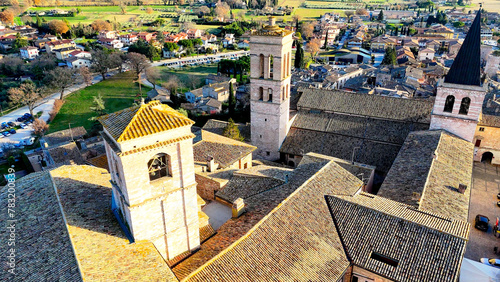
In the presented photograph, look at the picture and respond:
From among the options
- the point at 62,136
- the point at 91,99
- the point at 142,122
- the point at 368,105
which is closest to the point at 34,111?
the point at 91,99

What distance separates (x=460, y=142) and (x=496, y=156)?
26.3 ft

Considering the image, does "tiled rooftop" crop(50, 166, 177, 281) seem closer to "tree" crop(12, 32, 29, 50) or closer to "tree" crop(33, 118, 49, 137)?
Answer: "tree" crop(33, 118, 49, 137)

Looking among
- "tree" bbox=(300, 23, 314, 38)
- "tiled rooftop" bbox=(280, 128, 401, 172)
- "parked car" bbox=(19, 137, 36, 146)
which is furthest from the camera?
"tree" bbox=(300, 23, 314, 38)

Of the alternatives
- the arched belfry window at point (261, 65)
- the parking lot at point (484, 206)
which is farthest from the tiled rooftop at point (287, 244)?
the arched belfry window at point (261, 65)

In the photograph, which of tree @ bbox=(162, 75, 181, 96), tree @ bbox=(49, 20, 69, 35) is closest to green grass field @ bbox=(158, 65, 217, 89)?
tree @ bbox=(162, 75, 181, 96)

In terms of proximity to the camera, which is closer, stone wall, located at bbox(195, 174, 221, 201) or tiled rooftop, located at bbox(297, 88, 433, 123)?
stone wall, located at bbox(195, 174, 221, 201)

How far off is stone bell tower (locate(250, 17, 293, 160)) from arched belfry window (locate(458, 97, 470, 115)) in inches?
573

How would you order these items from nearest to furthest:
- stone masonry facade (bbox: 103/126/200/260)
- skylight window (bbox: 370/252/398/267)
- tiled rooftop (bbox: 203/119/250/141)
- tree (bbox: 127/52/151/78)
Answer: stone masonry facade (bbox: 103/126/200/260), skylight window (bbox: 370/252/398/267), tiled rooftop (bbox: 203/119/250/141), tree (bbox: 127/52/151/78)

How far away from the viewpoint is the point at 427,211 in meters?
18.7

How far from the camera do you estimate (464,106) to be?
28625mm

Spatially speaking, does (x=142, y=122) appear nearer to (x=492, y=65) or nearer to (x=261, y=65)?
(x=261, y=65)

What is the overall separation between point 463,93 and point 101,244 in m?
28.3

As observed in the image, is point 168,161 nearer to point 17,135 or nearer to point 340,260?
point 340,260

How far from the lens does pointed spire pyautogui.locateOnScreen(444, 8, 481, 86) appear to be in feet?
90.0
